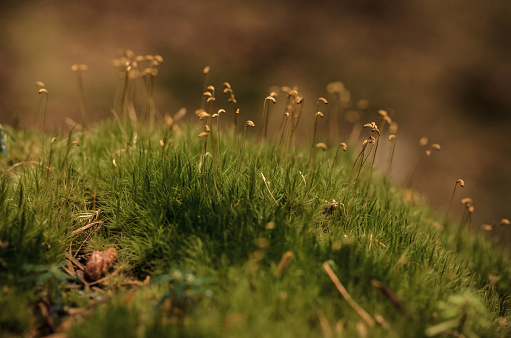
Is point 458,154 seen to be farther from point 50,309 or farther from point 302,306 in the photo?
point 50,309

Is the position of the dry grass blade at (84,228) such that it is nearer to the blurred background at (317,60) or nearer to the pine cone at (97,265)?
the pine cone at (97,265)

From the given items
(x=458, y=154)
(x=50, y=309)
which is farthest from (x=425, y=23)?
(x=50, y=309)

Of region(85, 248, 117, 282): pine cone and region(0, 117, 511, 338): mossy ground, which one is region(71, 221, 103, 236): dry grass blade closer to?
region(0, 117, 511, 338): mossy ground

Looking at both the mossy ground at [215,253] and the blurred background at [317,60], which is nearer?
→ the mossy ground at [215,253]

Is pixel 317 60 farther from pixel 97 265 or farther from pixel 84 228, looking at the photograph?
pixel 97 265

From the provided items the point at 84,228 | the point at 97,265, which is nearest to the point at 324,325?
the point at 97,265

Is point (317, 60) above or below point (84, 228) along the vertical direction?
above

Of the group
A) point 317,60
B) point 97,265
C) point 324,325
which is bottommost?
point 97,265

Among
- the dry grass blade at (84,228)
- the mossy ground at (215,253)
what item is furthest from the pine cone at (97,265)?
the dry grass blade at (84,228)
